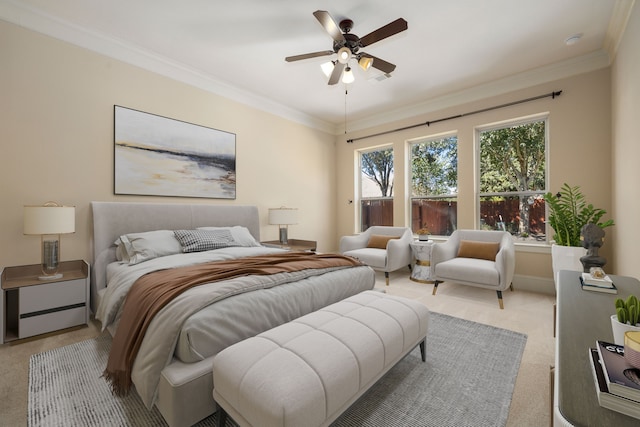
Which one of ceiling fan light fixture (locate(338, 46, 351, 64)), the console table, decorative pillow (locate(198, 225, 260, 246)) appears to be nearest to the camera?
the console table

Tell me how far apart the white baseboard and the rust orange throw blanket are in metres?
3.07

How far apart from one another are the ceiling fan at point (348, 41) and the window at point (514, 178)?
7.92 feet

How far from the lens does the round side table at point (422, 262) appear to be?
4.19 meters

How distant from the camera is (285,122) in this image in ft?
15.9

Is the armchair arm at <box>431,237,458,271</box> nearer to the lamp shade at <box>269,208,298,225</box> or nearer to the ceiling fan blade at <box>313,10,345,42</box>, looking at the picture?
the lamp shade at <box>269,208,298,225</box>

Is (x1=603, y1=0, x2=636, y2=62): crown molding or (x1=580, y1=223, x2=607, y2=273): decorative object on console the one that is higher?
(x1=603, y1=0, x2=636, y2=62): crown molding

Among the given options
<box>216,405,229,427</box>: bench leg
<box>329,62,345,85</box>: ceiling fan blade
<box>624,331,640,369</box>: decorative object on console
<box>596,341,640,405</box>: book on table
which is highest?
<box>329,62,345,85</box>: ceiling fan blade

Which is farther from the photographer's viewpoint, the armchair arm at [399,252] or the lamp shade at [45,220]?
the armchair arm at [399,252]

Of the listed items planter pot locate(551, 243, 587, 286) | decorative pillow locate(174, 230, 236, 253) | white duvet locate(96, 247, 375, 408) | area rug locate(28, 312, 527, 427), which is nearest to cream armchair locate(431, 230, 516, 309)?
planter pot locate(551, 243, 587, 286)

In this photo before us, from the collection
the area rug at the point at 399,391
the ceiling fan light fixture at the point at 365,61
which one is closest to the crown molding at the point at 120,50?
the ceiling fan light fixture at the point at 365,61

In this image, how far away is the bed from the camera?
132cm

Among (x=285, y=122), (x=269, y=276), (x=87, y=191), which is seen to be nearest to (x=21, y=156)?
(x=87, y=191)

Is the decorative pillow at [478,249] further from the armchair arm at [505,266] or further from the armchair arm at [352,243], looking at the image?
the armchair arm at [352,243]

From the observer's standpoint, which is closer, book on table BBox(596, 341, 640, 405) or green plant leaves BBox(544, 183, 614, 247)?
book on table BBox(596, 341, 640, 405)
